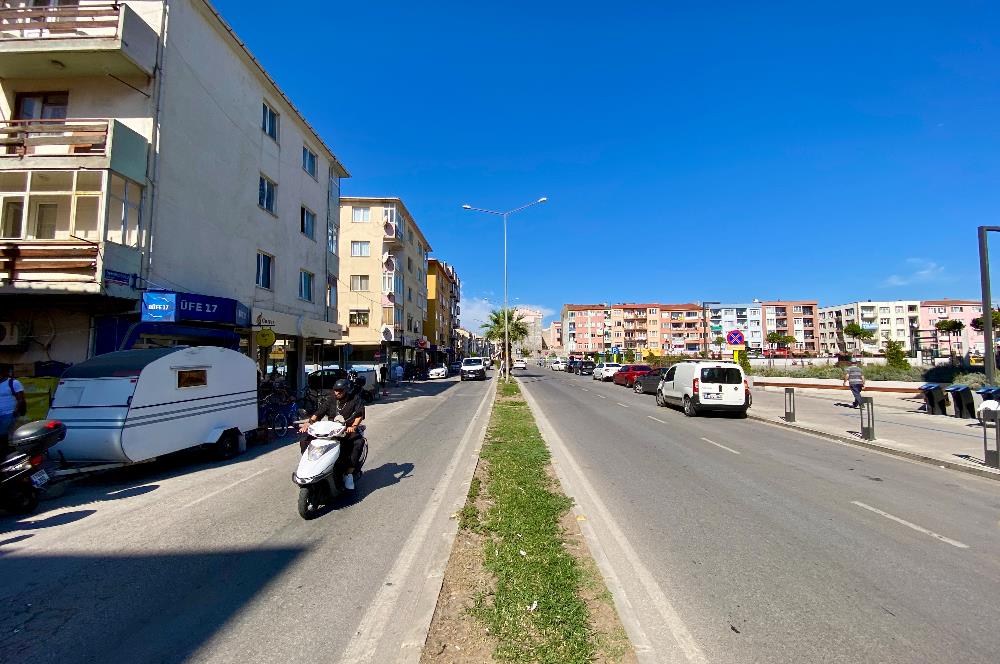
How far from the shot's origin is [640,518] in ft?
18.7

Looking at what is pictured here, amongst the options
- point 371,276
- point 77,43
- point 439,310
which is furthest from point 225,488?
point 439,310

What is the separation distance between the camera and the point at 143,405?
767cm

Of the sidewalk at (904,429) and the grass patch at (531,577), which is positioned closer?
the grass patch at (531,577)

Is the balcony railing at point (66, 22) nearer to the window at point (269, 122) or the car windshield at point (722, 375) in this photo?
the window at point (269, 122)

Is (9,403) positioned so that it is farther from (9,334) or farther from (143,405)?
(9,334)

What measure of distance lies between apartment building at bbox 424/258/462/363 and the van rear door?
1948 inches

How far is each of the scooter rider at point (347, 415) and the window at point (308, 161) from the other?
2195 centimetres

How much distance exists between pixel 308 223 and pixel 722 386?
20.9m

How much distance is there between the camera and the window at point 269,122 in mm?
21270

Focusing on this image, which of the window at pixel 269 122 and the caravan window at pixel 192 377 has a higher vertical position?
the window at pixel 269 122

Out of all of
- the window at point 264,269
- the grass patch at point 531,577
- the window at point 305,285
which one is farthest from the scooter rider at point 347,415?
the window at point 305,285

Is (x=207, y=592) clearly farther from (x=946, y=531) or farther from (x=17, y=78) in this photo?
(x=17, y=78)

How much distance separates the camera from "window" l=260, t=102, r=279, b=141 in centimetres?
2127

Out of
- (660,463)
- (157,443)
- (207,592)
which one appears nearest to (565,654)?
(207,592)
